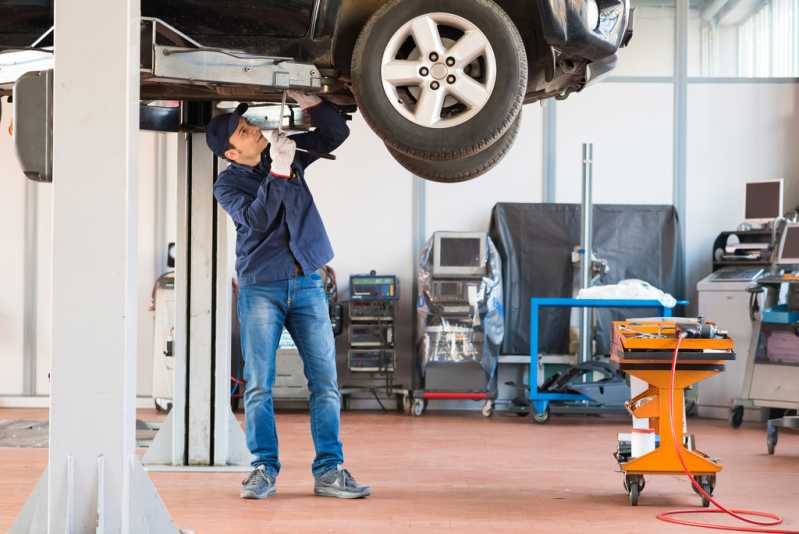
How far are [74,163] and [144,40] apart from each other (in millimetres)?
Result: 1085

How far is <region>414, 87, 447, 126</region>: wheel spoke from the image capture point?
12.1 ft

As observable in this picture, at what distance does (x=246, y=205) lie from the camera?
14.0 ft

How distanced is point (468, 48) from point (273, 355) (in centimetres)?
152

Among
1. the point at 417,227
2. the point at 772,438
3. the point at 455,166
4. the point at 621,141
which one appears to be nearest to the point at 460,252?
the point at 417,227

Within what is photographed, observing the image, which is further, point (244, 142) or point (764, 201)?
point (764, 201)

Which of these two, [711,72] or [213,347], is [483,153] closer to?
[213,347]

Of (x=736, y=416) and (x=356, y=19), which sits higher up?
(x=356, y=19)

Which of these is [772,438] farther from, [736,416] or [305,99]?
[305,99]

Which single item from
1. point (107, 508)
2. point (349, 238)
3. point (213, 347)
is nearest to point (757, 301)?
point (349, 238)

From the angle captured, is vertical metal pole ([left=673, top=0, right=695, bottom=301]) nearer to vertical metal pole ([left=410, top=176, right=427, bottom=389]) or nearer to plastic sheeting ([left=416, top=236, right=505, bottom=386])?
plastic sheeting ([left=416, top=236, right=505, bottom=386])

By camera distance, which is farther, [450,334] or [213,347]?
[450,334]

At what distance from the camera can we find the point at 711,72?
895 centimetres

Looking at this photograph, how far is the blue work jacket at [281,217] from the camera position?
166 inches

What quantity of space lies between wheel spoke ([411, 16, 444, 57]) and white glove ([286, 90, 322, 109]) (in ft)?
1.95
